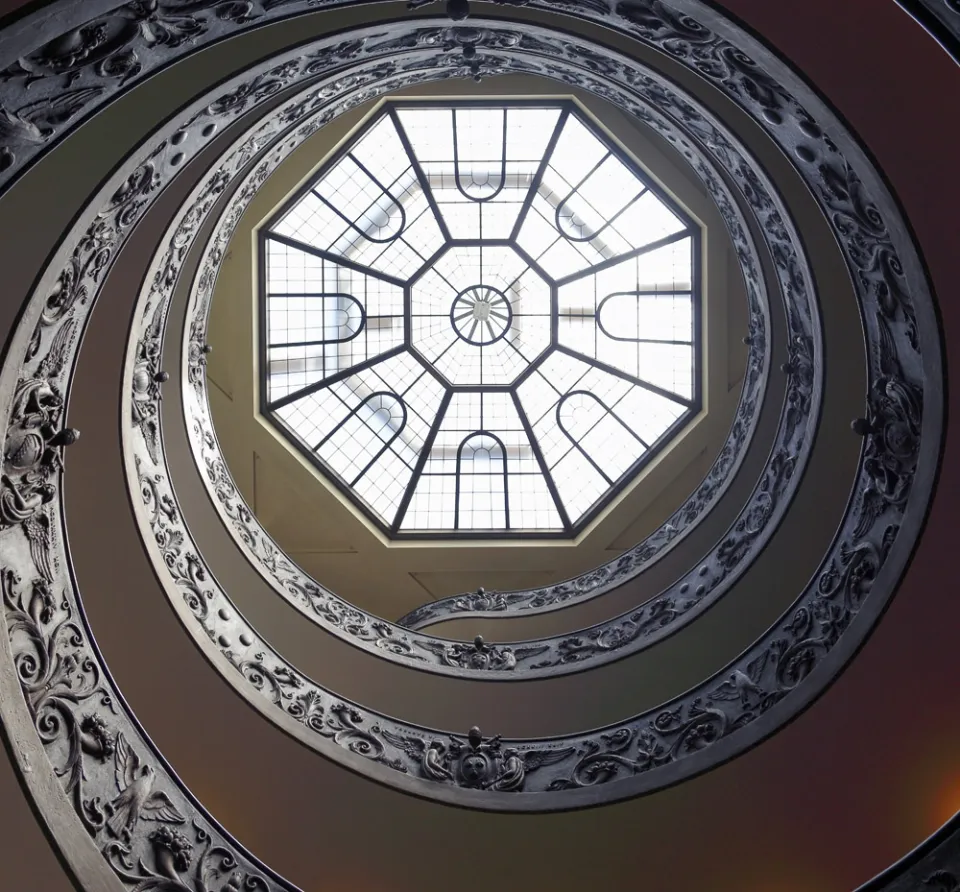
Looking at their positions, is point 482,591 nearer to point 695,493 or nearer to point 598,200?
point 695,493

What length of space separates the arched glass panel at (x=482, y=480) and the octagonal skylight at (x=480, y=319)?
0.13ft

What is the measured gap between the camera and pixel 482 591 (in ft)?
44.8

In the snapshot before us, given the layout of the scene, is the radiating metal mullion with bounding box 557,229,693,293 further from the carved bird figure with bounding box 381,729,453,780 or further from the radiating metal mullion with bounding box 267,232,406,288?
the carved bird figure with bounding box 381,729,453,780

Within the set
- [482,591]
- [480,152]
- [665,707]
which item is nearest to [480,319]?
[480,152]

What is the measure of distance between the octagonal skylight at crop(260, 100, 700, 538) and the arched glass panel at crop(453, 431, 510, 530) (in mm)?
39

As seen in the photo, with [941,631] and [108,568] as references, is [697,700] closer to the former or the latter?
[941,631]

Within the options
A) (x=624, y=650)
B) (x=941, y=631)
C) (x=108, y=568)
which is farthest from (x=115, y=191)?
(x=624, y=650)

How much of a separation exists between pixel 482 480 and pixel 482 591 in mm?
2958

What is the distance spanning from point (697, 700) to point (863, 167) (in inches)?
238

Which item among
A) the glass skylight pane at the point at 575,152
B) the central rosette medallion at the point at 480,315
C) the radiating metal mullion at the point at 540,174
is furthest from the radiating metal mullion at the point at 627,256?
the glass skylight pane at the point at 575,152

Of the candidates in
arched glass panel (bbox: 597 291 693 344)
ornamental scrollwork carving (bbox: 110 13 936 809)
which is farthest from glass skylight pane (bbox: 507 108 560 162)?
ornamental scrollwork carving (bbox: 110 13 936 809)

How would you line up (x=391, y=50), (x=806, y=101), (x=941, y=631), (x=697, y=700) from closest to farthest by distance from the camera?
(x=806, y=101), (x=941, y=631), (x=391, y=50), (x=697, y=700)

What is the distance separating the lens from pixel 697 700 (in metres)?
9.26

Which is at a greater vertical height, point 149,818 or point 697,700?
point 149,818
